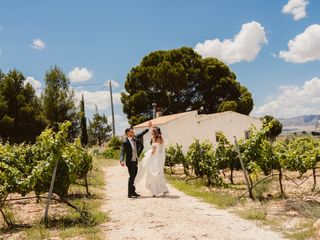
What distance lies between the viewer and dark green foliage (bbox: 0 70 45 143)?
36281 millimetres

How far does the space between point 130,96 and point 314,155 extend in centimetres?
3747

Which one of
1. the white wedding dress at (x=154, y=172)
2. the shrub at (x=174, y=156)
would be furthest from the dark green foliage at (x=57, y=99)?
the white wedding dress at (x=154, y=172)

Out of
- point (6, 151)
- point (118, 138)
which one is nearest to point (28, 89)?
point (118, 138)

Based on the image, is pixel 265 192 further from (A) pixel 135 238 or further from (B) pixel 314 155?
(A) pixel 135 238

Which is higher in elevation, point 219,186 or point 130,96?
point 130,96

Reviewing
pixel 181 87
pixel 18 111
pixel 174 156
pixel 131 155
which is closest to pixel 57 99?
pixel 18 111

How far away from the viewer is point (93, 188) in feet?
47.6

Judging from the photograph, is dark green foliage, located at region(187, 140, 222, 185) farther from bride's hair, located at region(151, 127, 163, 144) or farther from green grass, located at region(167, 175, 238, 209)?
bride's hair, located at region(151, 127, 163, 144)

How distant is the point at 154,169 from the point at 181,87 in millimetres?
35372

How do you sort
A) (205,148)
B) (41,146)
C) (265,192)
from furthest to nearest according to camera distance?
1. (205,148)
2. (265,192)
3. (41,146)

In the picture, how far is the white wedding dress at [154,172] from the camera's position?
11469 mm

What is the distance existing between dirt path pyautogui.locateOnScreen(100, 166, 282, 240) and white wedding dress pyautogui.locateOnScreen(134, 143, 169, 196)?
1.07 m

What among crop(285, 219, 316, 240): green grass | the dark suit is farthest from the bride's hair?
crop(285, 219, 316, 240): green grass

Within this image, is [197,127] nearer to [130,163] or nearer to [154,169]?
[154,169]
